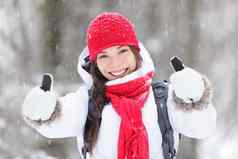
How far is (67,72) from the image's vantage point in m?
4.91

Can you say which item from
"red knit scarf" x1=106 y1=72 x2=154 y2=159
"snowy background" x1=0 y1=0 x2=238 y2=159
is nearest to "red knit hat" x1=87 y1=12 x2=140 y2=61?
"red knit scarf" x1=106 y1=72 x2=154 y2=159

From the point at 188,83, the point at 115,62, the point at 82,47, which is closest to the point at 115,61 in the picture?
the point at 115,62

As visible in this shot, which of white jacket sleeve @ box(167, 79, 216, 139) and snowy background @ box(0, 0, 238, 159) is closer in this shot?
white jacket sleeve @ box(167, 79, 216, 139)

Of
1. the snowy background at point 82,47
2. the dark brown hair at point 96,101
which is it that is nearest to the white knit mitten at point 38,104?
the dark brown hair at point 96,101

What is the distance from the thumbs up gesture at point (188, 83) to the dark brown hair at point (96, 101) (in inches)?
5.8

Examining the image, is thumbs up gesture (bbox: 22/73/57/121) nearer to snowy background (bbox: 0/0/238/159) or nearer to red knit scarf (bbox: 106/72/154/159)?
red knit scarf (bbox: 106/72/154/159)

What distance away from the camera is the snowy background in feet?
15.7

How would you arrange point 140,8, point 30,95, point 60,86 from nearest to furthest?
point 30,95
point 60,86
point 140,8

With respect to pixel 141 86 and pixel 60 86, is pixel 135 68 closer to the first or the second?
pixel 141 86

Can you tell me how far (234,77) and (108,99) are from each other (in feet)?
10.7

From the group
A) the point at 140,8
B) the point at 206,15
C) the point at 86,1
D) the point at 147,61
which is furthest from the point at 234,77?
the point at 147,61

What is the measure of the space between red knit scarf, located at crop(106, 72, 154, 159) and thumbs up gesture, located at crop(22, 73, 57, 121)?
177 mm

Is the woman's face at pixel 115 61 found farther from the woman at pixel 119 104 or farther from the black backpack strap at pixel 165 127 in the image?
the black backpack strap at pixel 165 127

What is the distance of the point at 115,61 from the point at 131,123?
0.59ft
